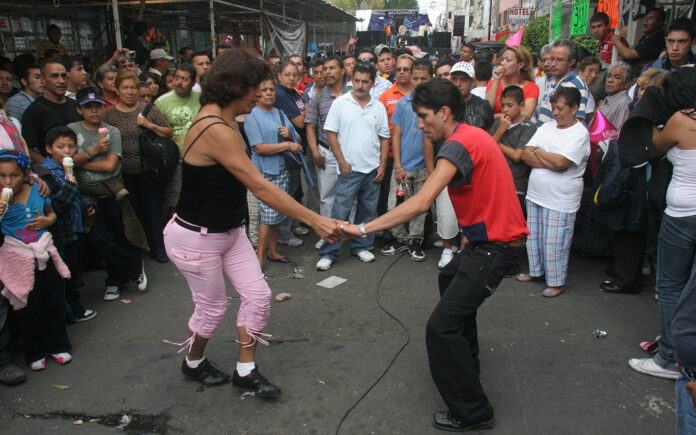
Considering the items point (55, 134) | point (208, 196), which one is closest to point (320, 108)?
point (55, 134)

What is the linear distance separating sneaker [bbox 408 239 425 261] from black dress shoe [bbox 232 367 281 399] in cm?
287

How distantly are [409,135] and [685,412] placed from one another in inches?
169

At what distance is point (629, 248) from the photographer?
464 centimetres

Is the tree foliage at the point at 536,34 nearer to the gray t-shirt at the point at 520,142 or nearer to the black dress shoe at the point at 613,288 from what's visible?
the gray t-shirt at the point at 520,142

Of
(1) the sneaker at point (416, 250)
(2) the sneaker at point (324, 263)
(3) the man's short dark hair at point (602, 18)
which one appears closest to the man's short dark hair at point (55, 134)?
(2) the sneaker at point (324, 263)

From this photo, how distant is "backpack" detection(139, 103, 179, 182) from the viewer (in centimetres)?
519

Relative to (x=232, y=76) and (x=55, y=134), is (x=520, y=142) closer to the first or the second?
(x=232, y=76)

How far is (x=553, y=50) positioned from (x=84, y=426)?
5.67 meters

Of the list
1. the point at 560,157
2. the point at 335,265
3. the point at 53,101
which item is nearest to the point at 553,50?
the point at 560,157

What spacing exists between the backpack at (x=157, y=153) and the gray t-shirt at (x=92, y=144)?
1.33ft

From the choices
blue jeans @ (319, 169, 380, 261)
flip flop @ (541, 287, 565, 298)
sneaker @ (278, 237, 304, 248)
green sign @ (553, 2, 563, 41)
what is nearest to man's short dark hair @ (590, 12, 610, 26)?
green sign @ (553, 2, 563, 41)

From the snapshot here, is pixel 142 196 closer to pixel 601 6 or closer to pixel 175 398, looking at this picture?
pixel 175 398

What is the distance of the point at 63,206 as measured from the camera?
394 cm

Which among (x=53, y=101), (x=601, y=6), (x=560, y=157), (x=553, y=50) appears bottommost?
(x=560, y=157)
